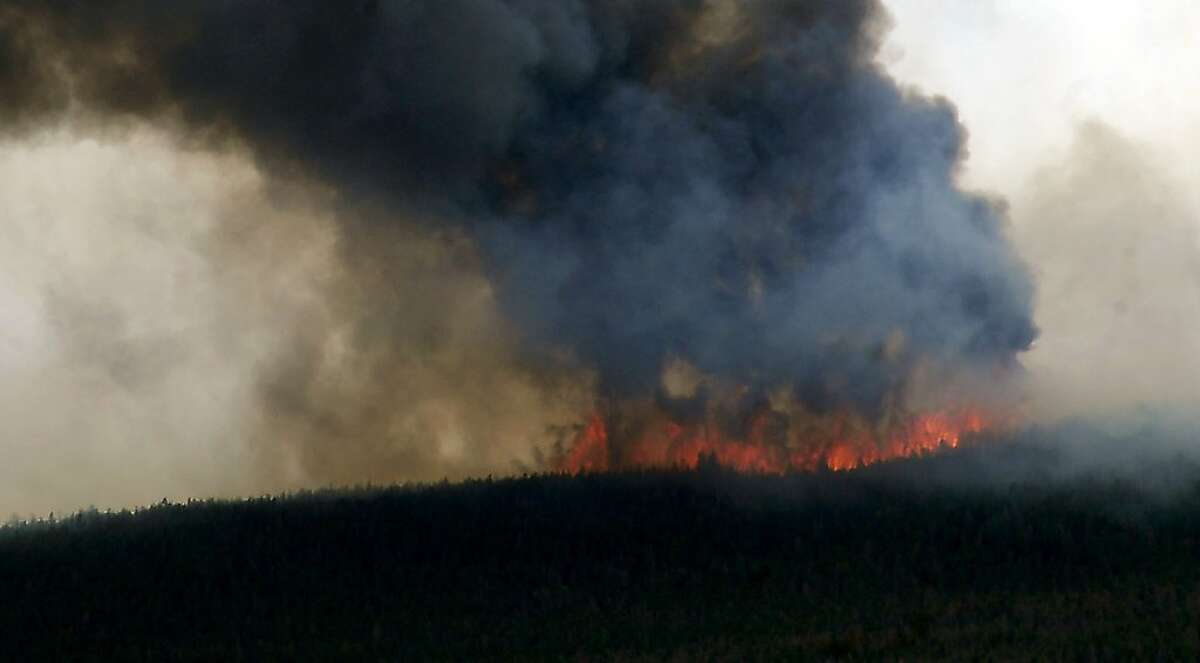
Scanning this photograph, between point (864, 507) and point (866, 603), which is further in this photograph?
point (864, 507)

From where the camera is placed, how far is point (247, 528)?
55.8 m

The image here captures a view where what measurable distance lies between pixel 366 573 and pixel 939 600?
18.1 meters

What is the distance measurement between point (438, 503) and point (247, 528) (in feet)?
23.2

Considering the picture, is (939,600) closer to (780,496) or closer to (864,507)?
(864,507)

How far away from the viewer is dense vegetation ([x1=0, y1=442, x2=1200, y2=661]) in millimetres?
39844

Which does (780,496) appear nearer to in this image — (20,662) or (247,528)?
(247,528)

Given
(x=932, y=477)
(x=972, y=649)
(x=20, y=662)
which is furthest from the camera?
(x=932, y=477)

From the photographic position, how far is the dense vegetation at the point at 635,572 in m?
39.8

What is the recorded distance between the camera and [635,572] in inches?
1998

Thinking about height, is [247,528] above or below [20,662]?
above

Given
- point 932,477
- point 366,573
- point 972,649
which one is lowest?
point 972,649

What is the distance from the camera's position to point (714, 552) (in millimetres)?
53125

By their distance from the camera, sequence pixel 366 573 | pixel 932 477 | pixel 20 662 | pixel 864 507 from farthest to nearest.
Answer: pixel 932 477
pixel 864 507
pixel 366 573
pixel 20 662

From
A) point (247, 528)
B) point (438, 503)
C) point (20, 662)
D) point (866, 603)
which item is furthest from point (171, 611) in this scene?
point (866, 603)
